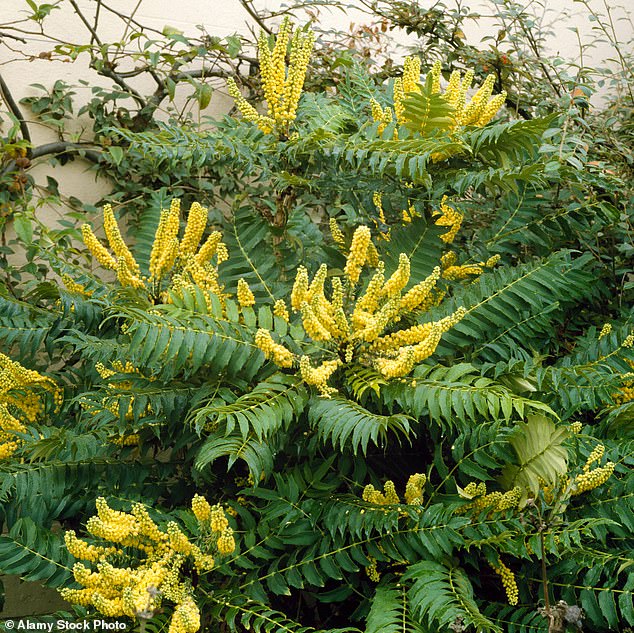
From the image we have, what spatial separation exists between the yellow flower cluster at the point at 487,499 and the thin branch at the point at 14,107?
2.26 m

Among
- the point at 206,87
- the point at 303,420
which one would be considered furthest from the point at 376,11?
the point at 303,420

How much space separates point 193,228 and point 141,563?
0.93m

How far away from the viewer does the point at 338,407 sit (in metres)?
1.85

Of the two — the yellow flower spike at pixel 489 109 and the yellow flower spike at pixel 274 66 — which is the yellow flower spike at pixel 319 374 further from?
the yellow flower spike at pixel 489 109

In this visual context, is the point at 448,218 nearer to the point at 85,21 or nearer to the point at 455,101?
the point at 455,101

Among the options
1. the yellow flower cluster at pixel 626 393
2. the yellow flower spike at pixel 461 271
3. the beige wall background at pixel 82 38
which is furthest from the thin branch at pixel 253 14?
the yellow flower cluster at pixel 626 393

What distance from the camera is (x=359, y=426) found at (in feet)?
5.82

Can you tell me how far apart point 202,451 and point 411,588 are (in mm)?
566

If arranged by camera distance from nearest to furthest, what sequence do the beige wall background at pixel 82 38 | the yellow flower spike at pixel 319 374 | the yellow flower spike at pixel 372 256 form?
1. the yellow flower spike at pixel 319 374
2. the yellow flower spike at pixel 372 256
3. the beige wall background at pixel 82 38

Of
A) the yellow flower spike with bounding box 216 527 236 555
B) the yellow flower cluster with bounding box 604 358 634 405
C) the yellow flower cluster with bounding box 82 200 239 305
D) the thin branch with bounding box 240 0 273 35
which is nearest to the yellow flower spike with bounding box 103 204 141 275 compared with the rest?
the yellow flower cluster with bounding box 82 200 239 305

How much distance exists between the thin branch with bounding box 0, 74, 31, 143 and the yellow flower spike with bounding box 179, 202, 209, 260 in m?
1.30

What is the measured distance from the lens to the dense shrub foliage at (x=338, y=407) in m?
1.81

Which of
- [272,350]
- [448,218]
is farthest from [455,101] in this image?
[272,350]

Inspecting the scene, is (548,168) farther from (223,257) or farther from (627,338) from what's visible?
(223,257)
